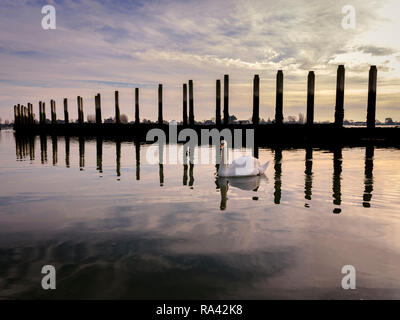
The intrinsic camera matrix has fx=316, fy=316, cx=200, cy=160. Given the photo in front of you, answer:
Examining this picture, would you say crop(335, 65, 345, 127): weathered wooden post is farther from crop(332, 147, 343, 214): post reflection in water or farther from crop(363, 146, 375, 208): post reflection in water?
crop(332, 147, 343, 214): post reflection in water

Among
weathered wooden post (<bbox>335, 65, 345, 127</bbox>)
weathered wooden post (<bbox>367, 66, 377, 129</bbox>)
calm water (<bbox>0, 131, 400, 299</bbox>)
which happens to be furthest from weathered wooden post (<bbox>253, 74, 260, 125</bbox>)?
calm water (<bbox>0, 131, 400, 299</bbox>)

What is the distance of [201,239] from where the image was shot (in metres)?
5.31

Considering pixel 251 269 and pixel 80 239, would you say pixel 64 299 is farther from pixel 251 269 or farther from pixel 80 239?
pixel 251 269

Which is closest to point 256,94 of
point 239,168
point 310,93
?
point 310,93

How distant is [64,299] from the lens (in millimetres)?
3566

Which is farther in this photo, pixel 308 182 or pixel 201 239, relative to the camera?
pixel 308 182

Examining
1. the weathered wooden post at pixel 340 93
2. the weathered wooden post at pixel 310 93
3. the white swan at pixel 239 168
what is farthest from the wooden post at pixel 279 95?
the white swan at pixel 239 168

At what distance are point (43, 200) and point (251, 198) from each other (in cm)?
540

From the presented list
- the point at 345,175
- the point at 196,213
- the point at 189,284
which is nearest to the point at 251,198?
the point at 196,213

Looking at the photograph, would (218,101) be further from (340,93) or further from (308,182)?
(308,182)

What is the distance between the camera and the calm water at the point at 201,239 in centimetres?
384

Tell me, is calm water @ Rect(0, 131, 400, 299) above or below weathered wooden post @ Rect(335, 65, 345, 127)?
below

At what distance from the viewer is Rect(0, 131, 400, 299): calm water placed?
3836 mm
